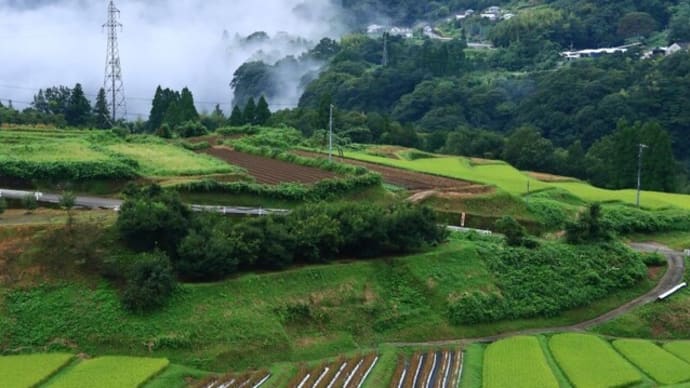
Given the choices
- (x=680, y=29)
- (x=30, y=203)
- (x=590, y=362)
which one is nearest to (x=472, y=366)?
(x=590, y=362)

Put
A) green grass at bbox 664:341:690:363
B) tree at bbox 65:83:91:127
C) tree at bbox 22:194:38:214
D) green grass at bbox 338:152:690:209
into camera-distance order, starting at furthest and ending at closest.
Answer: tree at bbox 65:83:91:127 < green grass at bbox 338:152:690:209 < tree at bbox 22:194:38:214 < green grass at bbox 664:341:690:363

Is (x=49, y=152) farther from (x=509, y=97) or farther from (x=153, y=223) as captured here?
(x=509, y=97)

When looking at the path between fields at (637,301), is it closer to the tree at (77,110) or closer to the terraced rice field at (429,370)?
the terraced rice field at (429,370)

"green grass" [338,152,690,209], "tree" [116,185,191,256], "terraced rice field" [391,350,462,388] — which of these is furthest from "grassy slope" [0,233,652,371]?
"green grass" [338,152,690,209]

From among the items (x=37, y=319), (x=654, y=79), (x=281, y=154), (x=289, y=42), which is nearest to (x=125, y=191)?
(x=37, y=319)

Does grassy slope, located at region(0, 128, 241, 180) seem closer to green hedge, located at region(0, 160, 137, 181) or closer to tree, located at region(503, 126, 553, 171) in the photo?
green hedge, located at region(0, 160, 137, 181)

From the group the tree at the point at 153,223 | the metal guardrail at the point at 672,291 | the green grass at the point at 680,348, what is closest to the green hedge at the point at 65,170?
the tree at the point at 153,223
